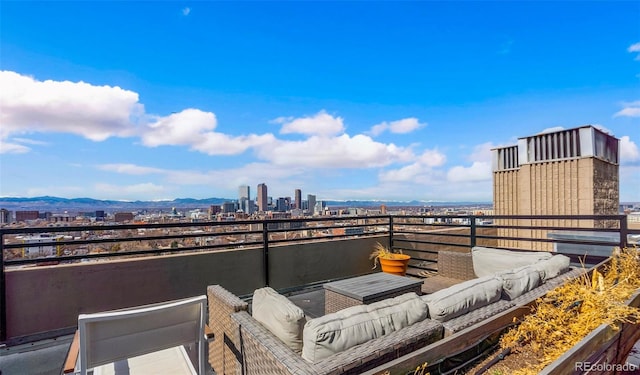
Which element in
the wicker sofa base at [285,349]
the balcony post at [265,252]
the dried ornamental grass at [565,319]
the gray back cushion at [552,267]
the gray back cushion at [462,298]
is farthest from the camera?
the balcony post at [265,252]

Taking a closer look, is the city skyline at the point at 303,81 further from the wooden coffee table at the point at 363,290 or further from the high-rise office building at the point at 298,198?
the wooden coffee table at the point at 363,290

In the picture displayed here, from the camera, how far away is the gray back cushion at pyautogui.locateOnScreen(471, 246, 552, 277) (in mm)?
3021

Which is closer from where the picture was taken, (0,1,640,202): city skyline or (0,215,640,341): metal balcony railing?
(0,215,640,341): metal balcony railing

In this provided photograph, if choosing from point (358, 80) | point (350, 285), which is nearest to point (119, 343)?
point (350, 285)

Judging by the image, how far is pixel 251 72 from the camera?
9680 mm

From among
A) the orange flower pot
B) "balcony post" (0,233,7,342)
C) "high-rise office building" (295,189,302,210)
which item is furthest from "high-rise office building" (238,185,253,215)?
"balcony post" (0,233,7,342)

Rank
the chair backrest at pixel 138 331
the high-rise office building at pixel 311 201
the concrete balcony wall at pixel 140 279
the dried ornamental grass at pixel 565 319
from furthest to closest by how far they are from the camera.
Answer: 1. the high-rise office building at pixel 311 201
2. the concrete balcony wall at pixel 140 279
3. the dried ornamental grass at pixel 565 319
4. the chair backrest at pixel 138 331

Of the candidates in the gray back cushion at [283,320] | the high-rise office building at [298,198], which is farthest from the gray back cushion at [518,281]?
the high-rise office building at [298,198]

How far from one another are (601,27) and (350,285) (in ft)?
33.6

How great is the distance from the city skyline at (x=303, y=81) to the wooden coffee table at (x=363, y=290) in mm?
6875

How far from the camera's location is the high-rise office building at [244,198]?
9853 millimetres

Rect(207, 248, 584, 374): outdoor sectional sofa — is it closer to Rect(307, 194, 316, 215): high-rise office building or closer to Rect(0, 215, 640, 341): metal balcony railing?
Rect(0, 215, 640, 341): metal balcony railing
